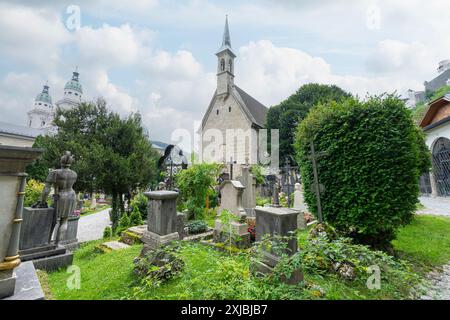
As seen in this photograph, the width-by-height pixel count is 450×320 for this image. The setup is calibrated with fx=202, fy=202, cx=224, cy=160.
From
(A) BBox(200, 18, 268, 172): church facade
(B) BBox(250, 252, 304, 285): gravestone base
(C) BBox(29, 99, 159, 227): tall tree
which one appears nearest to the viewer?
Result: (B) BBox(250, 252, 304, 285): gravestone base

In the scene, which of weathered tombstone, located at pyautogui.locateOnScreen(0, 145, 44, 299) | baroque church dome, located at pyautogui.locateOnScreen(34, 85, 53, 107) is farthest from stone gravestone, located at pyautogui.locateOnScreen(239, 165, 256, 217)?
baroque church dome, located at pyautogui.locateOnScreen(34, 85, 53, 107)

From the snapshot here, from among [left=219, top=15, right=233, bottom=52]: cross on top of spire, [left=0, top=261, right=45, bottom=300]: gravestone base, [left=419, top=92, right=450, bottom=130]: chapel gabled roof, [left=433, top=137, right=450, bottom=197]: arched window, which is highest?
[left=219, top=15, right=233, bottom=52]: cross on top of spire

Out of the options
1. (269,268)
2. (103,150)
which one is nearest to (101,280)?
(269,268)

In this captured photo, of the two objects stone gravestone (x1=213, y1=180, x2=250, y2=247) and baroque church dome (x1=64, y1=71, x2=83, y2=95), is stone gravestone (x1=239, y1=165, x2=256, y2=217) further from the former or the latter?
baroque church dome (x1=64, y1=71, x2=83, y2=95)

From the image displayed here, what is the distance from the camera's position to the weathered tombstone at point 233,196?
6.29 metres

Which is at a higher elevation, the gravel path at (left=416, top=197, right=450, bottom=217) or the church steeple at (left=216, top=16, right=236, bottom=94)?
the church steeple at (left=216, top=16, right=236, bottom=94)

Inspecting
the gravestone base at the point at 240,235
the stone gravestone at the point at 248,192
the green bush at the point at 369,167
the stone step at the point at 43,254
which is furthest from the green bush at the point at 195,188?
the green bush at the point at 369,167

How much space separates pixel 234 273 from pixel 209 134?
2627cm

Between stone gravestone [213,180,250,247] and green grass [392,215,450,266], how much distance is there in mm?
3612

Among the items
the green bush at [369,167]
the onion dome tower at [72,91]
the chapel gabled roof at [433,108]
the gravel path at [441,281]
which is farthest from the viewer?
the onion dome tower at [72,91]

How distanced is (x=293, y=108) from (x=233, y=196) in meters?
16.2

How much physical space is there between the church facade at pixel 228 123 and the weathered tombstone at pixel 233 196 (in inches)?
668

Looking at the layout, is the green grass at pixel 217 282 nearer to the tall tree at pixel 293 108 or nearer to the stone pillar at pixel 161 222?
the stone pillar at pixel 161 222

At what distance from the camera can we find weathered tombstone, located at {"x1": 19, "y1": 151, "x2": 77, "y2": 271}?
427 cm
